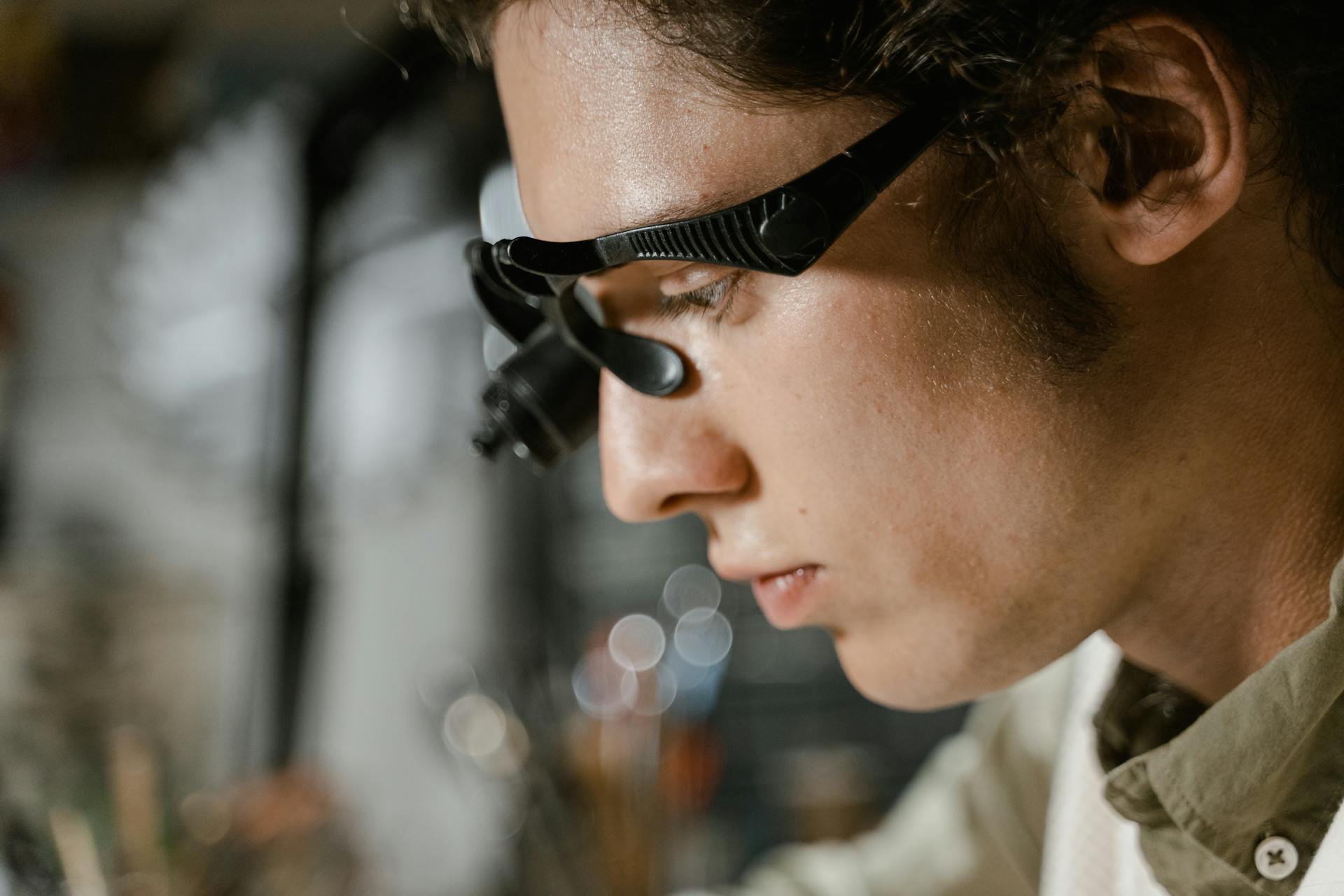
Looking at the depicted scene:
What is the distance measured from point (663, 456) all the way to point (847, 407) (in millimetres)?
138

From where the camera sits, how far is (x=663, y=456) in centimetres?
73

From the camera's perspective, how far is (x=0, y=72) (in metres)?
2.63

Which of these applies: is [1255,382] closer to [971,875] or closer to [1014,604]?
[1014,604]

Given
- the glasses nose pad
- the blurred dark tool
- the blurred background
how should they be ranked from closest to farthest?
the glasses nose pad
the blurred dark tool
the blurred background

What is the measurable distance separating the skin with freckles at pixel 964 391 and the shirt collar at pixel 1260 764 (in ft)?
0.28

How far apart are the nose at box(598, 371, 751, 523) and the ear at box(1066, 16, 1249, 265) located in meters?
0.28

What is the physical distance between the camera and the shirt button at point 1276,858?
69 cm

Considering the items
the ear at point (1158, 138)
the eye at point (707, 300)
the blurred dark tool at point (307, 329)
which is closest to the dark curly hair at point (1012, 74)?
the ear at point (1158, 138)

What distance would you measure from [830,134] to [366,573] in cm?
251

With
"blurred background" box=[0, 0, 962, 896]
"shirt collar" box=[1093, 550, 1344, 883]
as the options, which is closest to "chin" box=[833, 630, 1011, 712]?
"shirt collar" box=[1093, 550, 1344, 883]

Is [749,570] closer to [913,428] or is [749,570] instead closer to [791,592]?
[791,592]

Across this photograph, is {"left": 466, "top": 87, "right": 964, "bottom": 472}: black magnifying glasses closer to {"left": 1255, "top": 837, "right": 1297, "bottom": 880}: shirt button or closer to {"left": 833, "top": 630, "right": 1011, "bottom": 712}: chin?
{"left": 833, "top": 630, "right": 1011, "bottom": 712}: chin

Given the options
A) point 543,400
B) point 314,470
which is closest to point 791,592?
point 543,400

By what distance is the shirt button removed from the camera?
2.26 feet
